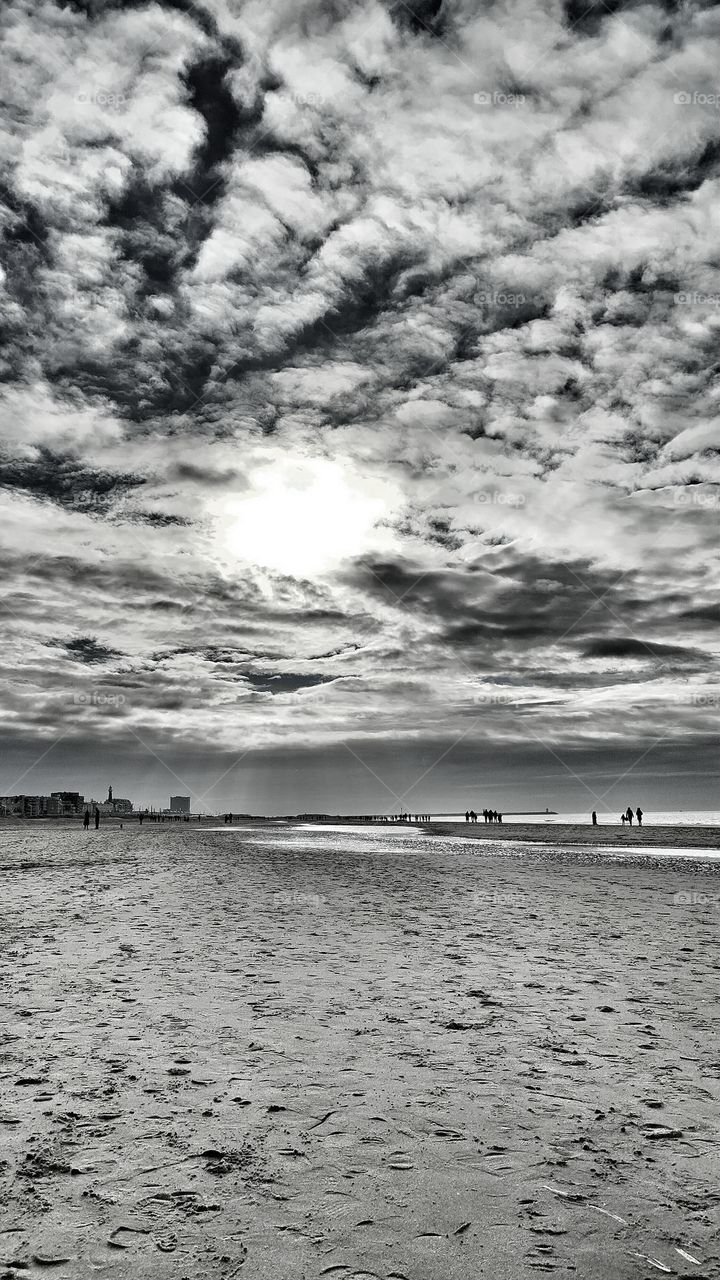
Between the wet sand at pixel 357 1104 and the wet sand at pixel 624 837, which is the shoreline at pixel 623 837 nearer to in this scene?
the wet sand at pixel 624 837

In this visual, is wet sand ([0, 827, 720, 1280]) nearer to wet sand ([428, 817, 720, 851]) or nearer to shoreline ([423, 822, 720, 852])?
shoreline ([423, 822, 720, 852])

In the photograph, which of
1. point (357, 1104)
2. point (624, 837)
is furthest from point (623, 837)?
point (357, 1104)

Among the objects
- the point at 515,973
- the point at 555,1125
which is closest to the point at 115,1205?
the point at 555,1125

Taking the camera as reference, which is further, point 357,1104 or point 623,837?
point 623,837

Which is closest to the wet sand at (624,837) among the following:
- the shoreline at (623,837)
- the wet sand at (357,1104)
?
the shoreline at (623,837)

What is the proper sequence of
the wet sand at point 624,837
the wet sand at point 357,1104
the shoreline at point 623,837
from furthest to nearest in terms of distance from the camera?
1. the wet sand at point 624,837
2. the shoreline at point 623,837
3. the wet sand at point 357,1104

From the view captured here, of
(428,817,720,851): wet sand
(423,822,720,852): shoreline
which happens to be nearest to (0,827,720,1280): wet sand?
(423,822,720,852): shoreline

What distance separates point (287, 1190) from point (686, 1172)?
2767 mm

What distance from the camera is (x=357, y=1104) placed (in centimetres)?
630

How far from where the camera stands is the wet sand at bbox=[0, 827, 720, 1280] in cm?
433

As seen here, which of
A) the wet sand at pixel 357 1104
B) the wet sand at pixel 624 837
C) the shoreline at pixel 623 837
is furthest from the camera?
the wet sand at pixel 624 837

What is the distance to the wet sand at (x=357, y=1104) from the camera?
14.2ft

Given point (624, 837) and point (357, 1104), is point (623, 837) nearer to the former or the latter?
point (624, 837)

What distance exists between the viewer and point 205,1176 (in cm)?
506
